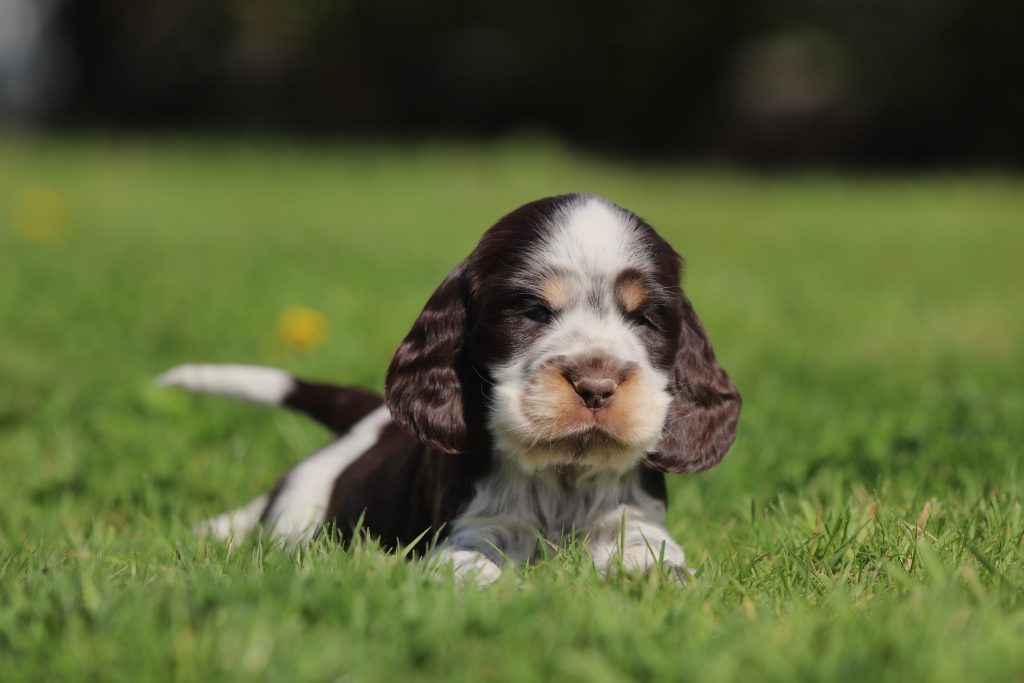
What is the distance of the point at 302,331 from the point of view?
199 inches

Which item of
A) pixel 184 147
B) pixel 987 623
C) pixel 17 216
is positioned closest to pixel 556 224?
pixel 987 623

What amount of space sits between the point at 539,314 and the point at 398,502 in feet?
2.44

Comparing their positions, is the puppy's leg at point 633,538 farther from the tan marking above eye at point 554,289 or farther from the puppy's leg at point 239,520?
the puppy's leg at point 239,520

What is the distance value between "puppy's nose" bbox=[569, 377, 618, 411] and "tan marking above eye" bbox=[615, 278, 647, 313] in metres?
0.24

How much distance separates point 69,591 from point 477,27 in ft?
56.3

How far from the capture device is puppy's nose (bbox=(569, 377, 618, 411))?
2547mm

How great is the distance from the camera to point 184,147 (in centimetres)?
1459

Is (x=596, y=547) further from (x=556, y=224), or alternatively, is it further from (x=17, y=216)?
(x=17, y=216)

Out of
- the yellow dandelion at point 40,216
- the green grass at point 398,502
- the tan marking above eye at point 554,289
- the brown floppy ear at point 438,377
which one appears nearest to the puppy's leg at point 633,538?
the green grass at point 398,502

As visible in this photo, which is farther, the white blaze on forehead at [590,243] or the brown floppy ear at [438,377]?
the brown floppy ear at [438,377]

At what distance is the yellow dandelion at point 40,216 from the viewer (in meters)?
8.49

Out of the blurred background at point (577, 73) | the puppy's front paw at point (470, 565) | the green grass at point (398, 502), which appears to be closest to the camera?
the green grass at point (398, 502)

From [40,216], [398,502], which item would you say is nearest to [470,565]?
[398,502]

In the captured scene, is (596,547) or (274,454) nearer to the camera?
(596,547)
